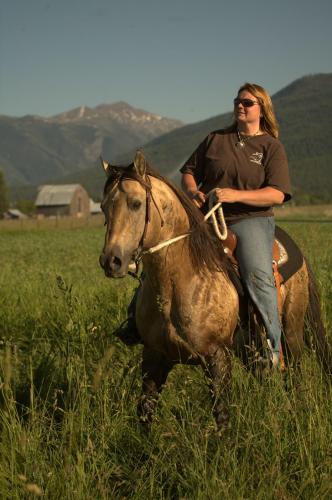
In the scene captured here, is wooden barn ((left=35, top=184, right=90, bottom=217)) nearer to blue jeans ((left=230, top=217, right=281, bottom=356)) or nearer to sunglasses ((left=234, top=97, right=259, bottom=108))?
sunglasses ((left=234, top=97, right=259, bottom=108))

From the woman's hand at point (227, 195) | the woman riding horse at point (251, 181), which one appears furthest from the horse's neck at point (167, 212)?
the woman riding horse at point (251, 181)

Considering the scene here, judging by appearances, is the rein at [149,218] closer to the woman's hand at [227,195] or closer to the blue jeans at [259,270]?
the woman's hand at [227,195]

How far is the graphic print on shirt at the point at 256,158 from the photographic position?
5.11m

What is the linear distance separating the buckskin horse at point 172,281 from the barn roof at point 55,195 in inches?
4824

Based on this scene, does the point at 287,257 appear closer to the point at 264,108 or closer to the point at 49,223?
the point at 264,108

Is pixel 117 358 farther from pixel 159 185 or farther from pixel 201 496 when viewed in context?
pixel 201 496

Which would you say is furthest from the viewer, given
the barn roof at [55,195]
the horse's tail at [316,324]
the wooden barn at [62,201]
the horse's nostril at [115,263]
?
the barn roof at [55,195]

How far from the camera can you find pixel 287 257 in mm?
5410

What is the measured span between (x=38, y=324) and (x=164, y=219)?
12.3 feet

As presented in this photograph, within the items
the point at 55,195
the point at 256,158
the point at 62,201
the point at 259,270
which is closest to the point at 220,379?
the point at 259,270

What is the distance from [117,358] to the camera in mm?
6660

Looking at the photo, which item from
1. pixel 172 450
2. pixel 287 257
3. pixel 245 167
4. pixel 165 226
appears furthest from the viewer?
pixel 287 257

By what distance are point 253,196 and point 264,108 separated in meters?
0.92

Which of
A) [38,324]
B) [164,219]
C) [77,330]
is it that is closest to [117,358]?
[77,330]
